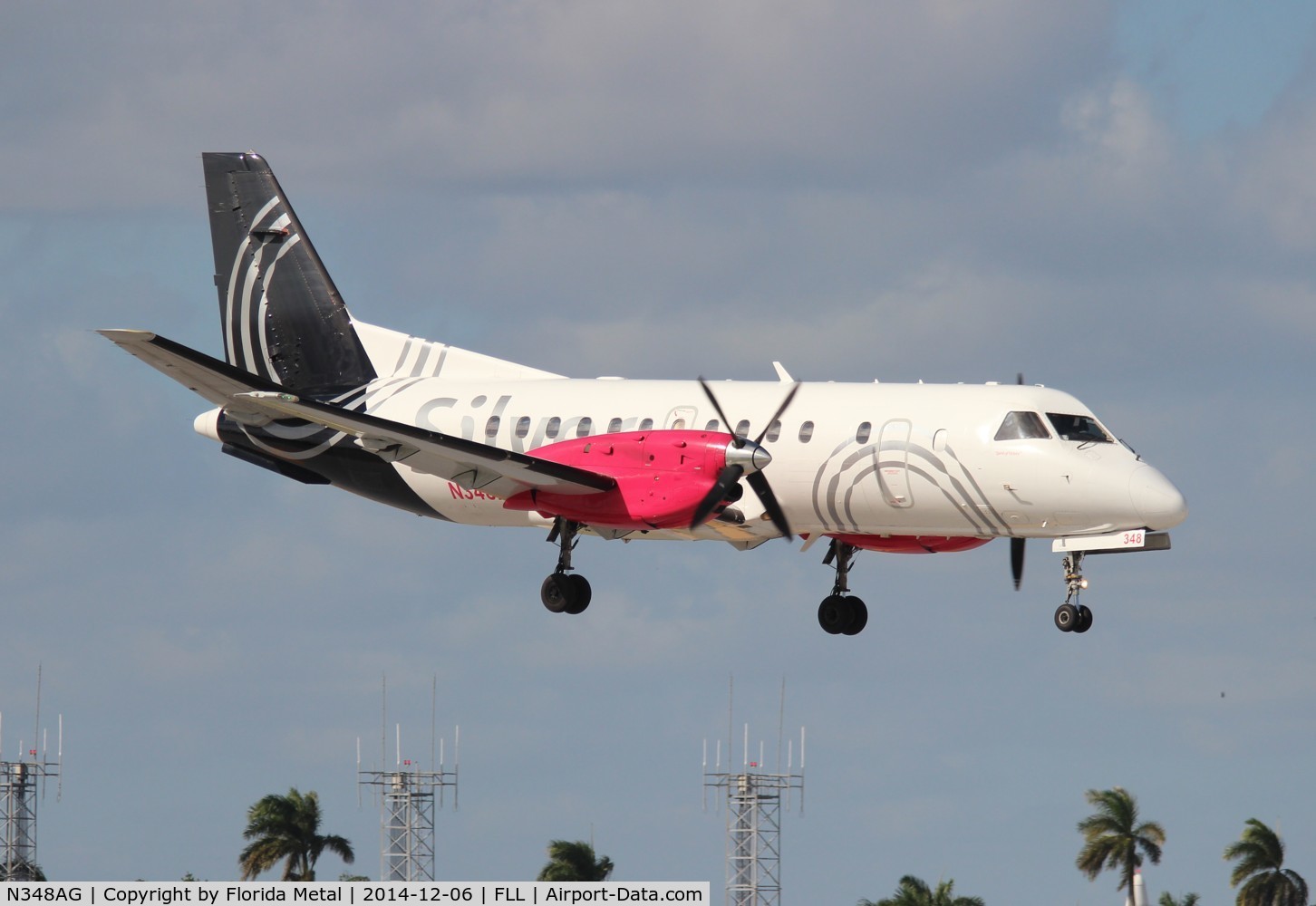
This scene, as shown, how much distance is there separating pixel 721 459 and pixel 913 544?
20.2ft

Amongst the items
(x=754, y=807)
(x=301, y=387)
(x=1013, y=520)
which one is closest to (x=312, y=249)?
(x=301, y=387)

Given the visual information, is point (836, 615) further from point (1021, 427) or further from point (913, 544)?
point (1021, 427)

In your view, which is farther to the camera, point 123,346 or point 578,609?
point 578,609

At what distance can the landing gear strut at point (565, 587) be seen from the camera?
41.8m

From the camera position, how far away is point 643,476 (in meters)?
39.0

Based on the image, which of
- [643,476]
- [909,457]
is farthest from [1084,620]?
[643,476]

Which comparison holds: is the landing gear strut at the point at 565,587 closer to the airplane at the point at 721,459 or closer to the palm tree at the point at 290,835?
the airplane at the point at 721,459

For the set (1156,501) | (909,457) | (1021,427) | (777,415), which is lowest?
(1156,501)

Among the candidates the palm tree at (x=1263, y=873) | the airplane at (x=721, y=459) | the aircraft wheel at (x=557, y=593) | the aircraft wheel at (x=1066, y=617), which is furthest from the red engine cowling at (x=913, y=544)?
the palm tree at (x=1263, y=873)

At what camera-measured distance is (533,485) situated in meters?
40.5

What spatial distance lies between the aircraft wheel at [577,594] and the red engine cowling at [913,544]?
4800 millimetres

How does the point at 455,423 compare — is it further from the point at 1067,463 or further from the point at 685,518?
the point at 1067,463

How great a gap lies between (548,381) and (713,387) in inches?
150

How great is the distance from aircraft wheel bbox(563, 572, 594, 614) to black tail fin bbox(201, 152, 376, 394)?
7221 millimetres
